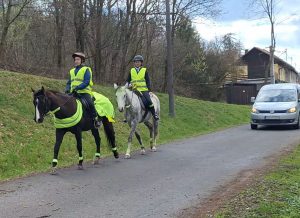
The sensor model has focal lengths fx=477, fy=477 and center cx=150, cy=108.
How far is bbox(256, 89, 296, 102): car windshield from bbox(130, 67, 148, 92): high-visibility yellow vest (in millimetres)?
10419

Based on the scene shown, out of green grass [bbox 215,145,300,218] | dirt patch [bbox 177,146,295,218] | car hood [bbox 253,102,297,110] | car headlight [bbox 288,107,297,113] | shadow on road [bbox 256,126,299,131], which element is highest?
car hood [bbox 253,102,297,110]

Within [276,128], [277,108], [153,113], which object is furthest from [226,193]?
[276,128]

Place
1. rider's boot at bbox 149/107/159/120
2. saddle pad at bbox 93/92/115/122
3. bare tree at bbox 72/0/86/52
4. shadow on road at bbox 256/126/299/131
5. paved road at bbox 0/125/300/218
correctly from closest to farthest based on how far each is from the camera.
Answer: paved road at bbox 0/125/300/218
saddle pad at bbox 93/92/115/122
rider's boot at bbox 149/107/159/120
shadow on road at bbox 256/126/299/131
bare tree at bbox 72/0/86/52

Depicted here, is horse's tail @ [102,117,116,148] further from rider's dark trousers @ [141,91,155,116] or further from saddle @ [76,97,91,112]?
rider's dark trousers @ [141,91,155,116]

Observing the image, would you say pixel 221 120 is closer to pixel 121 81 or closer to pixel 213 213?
pixel 121 81

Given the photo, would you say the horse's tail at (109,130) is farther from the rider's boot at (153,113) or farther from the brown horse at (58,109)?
the rider's boot at (153,113)

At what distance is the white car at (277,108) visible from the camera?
21.2 m

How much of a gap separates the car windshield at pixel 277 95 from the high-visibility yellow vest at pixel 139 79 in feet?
34.2

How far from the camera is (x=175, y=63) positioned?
4731 centimetres

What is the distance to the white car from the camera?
21.2 metres

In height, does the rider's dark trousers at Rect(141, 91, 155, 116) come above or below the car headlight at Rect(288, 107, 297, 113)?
above

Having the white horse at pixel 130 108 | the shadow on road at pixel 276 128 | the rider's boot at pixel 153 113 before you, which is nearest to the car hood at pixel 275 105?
the shadow on road at pixel 276 128

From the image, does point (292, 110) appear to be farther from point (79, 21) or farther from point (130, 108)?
point (79, 21)

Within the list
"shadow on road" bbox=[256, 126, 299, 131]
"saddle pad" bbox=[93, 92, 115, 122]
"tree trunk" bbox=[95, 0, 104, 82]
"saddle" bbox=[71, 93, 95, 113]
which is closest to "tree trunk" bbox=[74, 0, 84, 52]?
"tree trunk" bbox=[95, 0, 104, 82]
